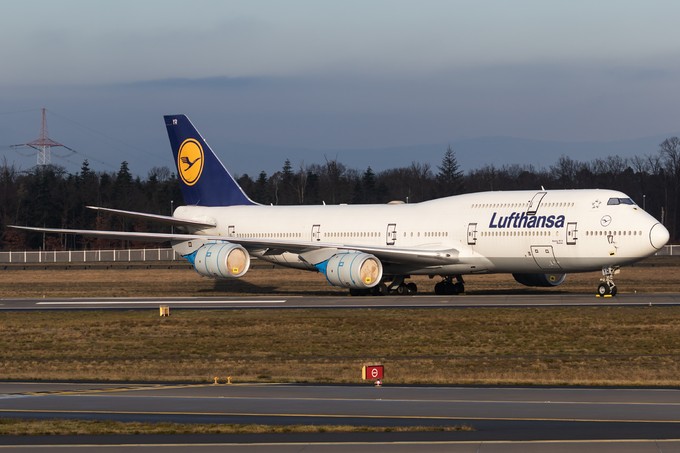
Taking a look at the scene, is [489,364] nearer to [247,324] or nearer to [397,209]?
[247,324]

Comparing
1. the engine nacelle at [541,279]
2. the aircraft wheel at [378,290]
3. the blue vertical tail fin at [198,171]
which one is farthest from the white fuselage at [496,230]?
the blue vertical tail fin at [198,171]

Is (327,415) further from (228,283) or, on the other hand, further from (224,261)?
(228,283)

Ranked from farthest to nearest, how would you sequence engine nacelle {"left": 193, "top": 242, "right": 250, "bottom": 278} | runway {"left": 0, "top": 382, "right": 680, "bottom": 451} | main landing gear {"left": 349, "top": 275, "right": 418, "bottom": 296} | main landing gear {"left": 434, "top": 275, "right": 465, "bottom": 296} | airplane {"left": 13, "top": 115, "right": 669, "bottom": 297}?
main landing gear {"left": 434, "top": 275, "right": 465, "bottom": 296}, main landing gear {"left": 349, "top": 275, "right": 418, "bottom": 296}, engine nacelle {"left": 193, "top": 242, "right": 250, "bottom": 278}, airplane {"left": 13, "top": 115, "right": 669, "bottom": 297}, runway {"left": 0, "top": 382, "right": 680, "bottom": 451}

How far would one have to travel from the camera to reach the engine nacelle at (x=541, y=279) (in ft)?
173

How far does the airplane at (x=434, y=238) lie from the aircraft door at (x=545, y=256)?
0.05 meters

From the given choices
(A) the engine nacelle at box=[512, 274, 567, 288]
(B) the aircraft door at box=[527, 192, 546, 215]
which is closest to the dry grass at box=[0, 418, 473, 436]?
(B) the aircraft door at box=[527, 192, 546, 215]

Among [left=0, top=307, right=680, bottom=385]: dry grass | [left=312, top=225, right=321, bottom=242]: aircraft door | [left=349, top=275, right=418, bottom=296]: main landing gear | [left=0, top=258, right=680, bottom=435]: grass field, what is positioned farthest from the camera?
[left=312, top=225, right=321, bottom=242]: aircraft door

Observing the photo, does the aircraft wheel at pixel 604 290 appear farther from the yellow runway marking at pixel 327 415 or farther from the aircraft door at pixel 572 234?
the yellow runway marking at pixel 327 415

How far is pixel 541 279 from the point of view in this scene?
5284 cm

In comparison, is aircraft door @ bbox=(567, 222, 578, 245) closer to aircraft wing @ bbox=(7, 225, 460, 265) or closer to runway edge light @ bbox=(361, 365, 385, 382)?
aircraft wing @ bbox=(7, 225, 460, 265)

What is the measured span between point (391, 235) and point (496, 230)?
5557 mm

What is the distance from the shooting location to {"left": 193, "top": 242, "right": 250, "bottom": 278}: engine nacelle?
50.6m

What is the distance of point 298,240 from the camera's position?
5497 centimetres

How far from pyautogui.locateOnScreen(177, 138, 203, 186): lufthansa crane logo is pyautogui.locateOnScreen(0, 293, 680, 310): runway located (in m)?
9.31
